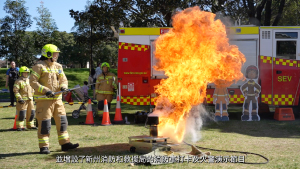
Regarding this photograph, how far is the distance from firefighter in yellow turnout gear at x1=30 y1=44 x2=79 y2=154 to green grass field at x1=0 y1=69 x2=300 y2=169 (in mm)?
320

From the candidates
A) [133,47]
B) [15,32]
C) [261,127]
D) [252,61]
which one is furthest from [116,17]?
[15,32]

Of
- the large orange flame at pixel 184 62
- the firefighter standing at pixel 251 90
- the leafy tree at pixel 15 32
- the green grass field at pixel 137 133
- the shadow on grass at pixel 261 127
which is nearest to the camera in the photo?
the green grass field at pixel 137 133

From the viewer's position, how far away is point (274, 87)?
1177 centimetres

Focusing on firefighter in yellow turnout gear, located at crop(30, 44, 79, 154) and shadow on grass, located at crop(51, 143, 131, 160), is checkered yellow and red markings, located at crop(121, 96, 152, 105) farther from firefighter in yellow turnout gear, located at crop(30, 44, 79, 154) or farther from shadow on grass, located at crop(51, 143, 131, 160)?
firefighter in yellow turnout gear, located at crop(30, 44, 79, 154)

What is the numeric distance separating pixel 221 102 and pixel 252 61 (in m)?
1.91

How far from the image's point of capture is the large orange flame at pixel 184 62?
23.3ft

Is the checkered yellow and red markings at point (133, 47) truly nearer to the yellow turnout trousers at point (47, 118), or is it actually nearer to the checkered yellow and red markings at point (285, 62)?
the checkered yellow and red markings at point (285, 62)

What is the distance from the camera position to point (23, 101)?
9953mm

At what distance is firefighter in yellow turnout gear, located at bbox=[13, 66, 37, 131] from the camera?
32.6ft

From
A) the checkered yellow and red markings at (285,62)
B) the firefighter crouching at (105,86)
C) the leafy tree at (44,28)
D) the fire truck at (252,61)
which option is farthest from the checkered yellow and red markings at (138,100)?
the leafy tree at (44,28)

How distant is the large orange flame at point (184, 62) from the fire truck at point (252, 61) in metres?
4.40

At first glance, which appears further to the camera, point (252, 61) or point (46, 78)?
point (252, 61)

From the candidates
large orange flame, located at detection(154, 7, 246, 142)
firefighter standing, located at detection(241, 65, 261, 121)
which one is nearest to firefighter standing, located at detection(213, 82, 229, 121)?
firefighter standing, located at detection(241, 65, 261, 121)

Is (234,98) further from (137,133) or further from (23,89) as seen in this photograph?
(23,89)
